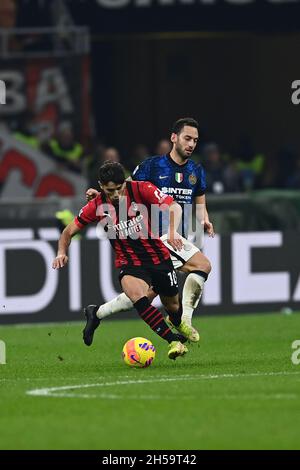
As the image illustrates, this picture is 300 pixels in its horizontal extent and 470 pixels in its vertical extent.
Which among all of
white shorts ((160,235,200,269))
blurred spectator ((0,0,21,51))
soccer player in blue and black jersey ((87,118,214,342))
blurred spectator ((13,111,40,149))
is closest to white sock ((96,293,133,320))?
soccer player in blue and black jersey ((87,118,214,342))

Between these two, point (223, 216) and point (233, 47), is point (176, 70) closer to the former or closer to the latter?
point (233, 47)

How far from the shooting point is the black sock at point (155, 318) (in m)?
13.8

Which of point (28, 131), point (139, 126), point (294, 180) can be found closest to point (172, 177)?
point (28, 131)

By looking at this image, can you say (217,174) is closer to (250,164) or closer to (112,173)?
(250,164)

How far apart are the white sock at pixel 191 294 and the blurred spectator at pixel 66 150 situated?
8327 mm

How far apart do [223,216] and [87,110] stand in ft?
12.7

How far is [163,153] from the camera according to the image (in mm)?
22750

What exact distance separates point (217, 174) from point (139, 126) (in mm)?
6208

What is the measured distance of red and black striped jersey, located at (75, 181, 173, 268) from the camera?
45.6ft

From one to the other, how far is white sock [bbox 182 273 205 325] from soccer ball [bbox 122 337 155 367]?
1092 millimetres

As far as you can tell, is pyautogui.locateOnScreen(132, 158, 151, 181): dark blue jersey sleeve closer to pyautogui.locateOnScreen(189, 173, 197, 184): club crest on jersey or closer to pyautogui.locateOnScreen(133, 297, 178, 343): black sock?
pyautogui.locateOnScreen(189, 173, 197, 184): club crest on jersey
